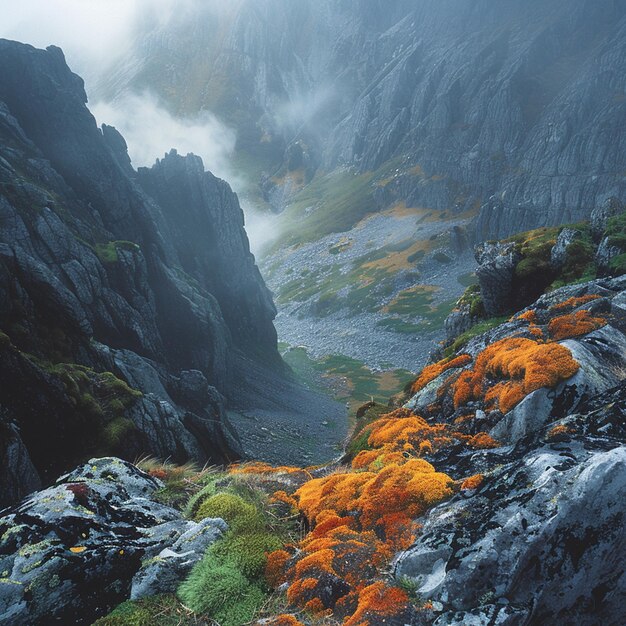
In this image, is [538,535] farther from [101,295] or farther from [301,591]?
[101,295]

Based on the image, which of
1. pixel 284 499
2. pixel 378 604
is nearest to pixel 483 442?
pixel 284 499

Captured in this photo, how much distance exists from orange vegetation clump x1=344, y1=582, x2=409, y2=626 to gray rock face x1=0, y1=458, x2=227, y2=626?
11.9 feet

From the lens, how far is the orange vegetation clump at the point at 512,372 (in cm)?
1383

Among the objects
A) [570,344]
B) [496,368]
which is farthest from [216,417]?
[570,344]

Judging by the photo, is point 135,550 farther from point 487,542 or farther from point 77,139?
point 77,139

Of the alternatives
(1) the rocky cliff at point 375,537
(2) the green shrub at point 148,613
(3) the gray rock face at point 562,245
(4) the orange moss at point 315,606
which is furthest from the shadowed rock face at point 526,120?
(2) the green shrub at point 148,613

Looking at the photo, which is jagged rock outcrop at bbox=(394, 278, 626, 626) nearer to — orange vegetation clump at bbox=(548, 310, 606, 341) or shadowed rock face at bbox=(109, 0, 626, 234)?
orange vegetation clump at bbox=(548, 310, 606, 341)

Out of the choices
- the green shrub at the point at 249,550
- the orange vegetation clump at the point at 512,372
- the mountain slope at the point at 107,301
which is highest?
the mountain slope at the point at 107,301

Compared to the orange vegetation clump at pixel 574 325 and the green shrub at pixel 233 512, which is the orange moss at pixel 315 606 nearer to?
the green shrub at pixel 233 512

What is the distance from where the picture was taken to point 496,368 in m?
17.6

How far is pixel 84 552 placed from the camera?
28.6 feet

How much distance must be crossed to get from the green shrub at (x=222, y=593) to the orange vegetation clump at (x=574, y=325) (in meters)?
14.4

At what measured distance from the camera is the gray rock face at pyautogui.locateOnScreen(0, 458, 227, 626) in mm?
7875

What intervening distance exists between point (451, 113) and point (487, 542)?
20142cm
